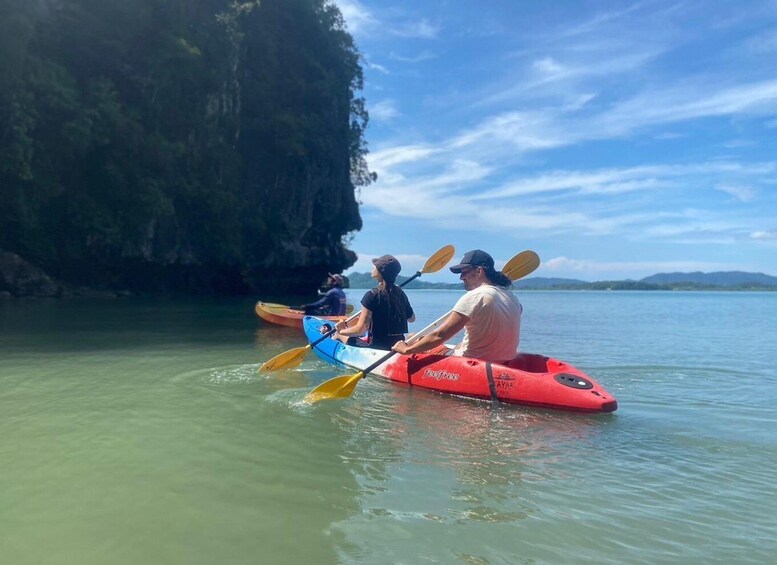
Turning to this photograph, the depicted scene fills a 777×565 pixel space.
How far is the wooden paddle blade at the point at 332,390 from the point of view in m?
5.85

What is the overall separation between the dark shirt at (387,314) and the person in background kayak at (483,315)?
45.8 inches

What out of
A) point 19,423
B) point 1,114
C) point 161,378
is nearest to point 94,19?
point 1,114

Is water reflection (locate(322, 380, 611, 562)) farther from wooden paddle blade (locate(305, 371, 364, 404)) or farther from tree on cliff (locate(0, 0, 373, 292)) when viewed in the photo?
tree on cliff (locate(0, 0, 373, 292))

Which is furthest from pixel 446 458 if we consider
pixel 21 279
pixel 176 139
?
pixel 176 139

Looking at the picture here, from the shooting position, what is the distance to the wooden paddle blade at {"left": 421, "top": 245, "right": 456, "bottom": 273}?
29.5ft

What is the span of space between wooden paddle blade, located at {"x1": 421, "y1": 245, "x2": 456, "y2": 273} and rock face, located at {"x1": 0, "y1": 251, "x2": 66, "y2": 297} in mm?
23382

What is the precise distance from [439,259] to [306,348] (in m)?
2.47

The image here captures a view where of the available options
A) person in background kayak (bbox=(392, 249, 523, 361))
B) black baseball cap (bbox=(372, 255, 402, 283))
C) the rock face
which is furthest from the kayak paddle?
the rock face

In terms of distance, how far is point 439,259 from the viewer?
9086mm

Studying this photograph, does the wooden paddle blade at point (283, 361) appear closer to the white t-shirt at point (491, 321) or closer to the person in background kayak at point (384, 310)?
the person in background kayak at point (384, 310)

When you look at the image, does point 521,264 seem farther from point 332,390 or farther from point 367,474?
point 367,474

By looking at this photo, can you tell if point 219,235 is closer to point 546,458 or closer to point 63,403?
point 63,403

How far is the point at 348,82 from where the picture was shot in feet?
138

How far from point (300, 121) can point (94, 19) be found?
12.7 metres
